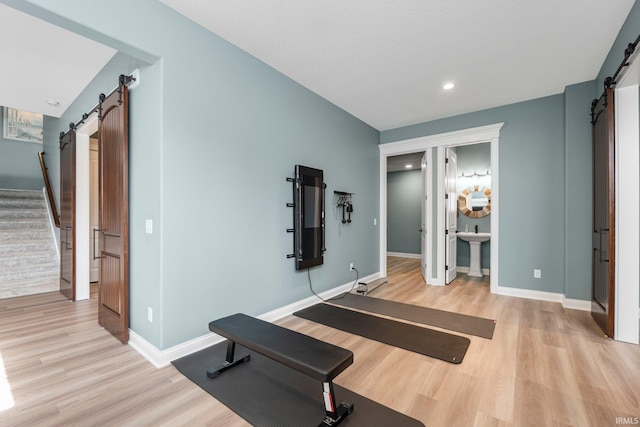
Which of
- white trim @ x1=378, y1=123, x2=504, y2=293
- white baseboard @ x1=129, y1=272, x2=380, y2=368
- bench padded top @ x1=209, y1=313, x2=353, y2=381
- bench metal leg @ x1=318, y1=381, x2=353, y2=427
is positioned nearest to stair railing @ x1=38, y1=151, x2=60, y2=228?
white baseboard @ x1=129, y1=272, x2=380, y2=368

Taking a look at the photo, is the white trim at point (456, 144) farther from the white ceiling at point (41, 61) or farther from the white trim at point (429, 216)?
the white ceiling at point (41, 61)

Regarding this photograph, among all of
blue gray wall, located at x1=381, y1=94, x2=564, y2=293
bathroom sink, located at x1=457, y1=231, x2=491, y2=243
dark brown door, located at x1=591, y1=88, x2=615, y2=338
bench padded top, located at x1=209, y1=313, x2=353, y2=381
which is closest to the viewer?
bench padded top, located at x1=209, y1=313, x2=353, y2=381

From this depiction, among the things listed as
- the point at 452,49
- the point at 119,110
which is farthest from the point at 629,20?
the point at 119,110

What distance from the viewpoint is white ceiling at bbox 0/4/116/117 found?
2459mm

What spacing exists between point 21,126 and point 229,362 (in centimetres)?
780

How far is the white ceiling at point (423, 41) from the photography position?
7.22 feet

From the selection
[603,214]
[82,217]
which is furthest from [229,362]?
[603,214]

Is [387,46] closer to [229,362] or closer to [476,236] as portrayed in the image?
[229,362]

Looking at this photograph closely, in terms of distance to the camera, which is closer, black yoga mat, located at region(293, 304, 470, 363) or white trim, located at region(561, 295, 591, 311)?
black yoga mat, located at region(293, 304, 470, 363)

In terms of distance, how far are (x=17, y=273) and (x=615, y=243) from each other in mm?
7600

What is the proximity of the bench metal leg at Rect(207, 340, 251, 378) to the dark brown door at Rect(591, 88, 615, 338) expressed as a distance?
3.39 meters

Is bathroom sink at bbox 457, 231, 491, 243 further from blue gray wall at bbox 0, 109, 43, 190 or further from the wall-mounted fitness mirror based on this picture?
blue gray wall at bbox 0, 109, 43, 190

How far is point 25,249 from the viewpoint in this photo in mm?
4637

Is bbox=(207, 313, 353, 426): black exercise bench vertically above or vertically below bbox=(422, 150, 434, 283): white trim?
below
